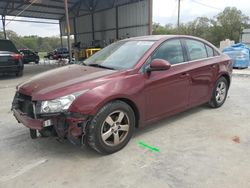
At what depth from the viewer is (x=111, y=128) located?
3.05m

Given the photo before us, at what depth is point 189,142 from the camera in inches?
134

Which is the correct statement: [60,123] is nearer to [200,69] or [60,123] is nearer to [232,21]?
[200,69]

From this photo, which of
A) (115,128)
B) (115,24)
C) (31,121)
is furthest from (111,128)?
(115,24)

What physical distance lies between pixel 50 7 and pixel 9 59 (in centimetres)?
1368

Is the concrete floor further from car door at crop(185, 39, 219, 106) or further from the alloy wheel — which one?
car door at crop(185, 39, 219, 106)

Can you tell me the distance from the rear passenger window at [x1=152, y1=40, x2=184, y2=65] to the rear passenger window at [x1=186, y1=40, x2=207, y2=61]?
0.27 meters

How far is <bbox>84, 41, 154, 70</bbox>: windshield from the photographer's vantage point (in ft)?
11.3

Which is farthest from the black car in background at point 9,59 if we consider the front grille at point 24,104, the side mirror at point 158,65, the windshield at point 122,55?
the side mirror at point 158,65

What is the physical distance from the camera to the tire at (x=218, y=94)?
4.78m

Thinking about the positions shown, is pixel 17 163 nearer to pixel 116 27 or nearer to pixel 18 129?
pixel 18 129

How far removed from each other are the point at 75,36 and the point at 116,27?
797 centimetres

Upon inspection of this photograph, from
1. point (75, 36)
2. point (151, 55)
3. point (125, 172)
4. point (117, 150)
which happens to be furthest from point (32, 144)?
point (75, 36)

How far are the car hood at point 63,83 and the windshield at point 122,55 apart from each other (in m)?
0.23

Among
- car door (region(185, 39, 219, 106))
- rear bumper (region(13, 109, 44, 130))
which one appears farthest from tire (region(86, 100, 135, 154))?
car door (region(185, 39, 219, 106))
